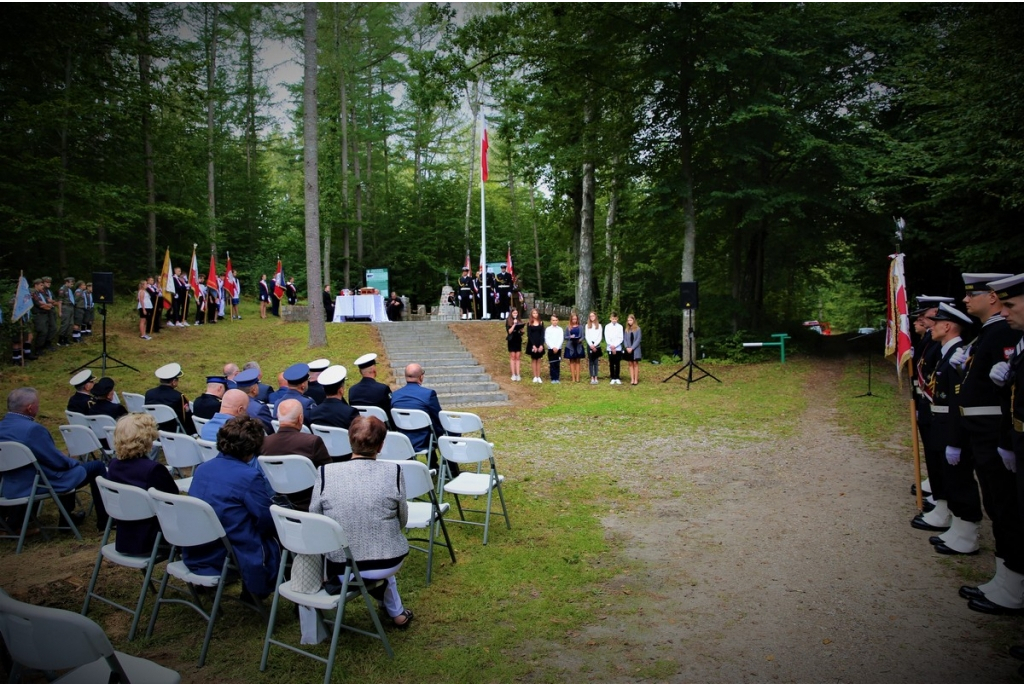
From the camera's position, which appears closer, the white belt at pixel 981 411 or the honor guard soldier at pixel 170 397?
the white belt at pixel 981 411

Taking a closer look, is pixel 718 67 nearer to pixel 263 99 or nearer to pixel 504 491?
pixel 504 491

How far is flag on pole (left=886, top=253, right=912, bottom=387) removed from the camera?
734 cm

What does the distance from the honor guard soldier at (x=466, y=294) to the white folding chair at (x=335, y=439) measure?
16265 millimetres

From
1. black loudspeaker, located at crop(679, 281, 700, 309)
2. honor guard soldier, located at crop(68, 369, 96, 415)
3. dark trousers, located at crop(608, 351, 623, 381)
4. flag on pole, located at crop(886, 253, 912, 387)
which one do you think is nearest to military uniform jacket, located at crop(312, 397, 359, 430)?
honor guard soldier, located at crop(68, 369, 96, 415)

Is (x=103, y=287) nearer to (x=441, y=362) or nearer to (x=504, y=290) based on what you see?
(x=441, y=362)

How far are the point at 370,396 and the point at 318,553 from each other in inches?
146

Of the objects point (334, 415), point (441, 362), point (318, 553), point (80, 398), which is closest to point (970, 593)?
point (318, 553)

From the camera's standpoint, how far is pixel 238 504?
3867 mm

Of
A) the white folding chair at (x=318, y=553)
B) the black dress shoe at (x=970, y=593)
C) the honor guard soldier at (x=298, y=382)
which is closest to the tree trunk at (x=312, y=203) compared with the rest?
the honor guard soldier at (x=298, y=382)

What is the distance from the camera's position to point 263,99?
33.4 meters

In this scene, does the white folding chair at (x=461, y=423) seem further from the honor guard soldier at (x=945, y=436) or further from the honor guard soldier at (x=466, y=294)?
the honor guard soldier at (x=466, y=294)

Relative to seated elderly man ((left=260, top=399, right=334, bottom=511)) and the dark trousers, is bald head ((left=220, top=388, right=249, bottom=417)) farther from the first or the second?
the dark trousers

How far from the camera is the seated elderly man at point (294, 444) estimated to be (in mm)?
4641

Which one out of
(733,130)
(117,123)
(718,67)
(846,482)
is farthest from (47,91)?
(846,482)
